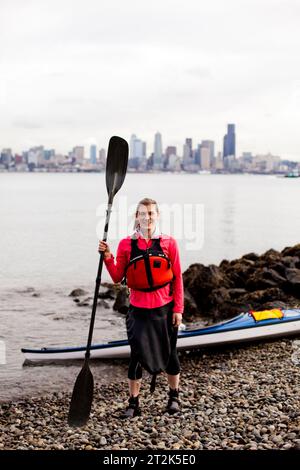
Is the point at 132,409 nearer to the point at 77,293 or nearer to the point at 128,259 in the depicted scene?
the point at 128,259

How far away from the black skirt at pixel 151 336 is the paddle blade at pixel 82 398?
0.62m

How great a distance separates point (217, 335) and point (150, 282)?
10.6 feet

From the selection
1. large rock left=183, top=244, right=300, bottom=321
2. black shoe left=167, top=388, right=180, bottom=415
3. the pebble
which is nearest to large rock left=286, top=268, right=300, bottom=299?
large rock left=183, top=244, right=300, bottom=321

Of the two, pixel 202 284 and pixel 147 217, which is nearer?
pixel 147 217

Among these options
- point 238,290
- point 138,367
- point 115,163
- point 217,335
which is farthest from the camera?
point 238,290

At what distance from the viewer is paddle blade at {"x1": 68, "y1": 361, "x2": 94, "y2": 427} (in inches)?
208

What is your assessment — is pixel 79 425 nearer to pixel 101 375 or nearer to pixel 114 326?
pixel 101 375

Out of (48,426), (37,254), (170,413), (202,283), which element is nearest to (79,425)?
(48,426)

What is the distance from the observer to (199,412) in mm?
5426

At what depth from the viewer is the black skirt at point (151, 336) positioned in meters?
4.85

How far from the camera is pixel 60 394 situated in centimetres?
709

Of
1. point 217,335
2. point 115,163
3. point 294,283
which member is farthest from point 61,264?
point 115,163

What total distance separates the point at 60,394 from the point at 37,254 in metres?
19.0

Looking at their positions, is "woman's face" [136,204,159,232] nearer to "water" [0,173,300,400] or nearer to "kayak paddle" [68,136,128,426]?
"kayak paddle" [68,136,128,426]
